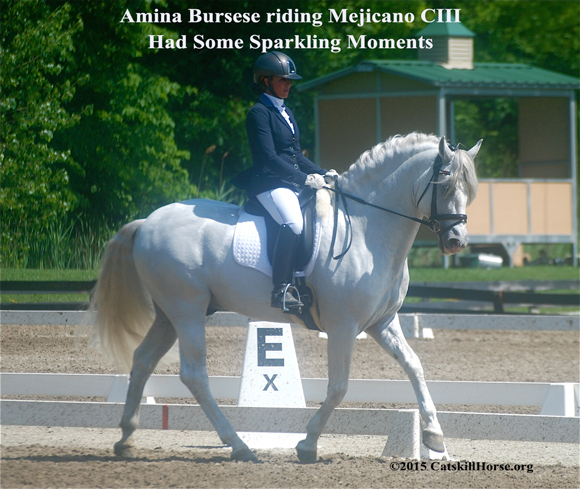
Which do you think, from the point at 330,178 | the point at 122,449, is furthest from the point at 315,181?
the point at 122,449

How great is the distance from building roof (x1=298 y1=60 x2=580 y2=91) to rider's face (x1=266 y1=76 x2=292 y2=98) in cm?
1235

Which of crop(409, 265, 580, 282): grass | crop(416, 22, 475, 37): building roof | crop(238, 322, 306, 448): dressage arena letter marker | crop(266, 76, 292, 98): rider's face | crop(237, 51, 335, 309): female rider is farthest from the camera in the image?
crop(416, 22, 475, 37): building roof

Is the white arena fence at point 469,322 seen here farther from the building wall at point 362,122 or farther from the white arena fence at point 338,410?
the building wall at point 362,122

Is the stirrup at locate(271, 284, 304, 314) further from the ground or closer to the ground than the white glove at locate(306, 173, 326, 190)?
closer to the ground

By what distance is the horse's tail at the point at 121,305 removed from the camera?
5395 mm

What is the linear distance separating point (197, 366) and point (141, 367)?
0.43 meters

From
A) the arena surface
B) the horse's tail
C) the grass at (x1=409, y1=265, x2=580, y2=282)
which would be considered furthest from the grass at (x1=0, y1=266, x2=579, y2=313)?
the horse's tail

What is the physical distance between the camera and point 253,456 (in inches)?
191

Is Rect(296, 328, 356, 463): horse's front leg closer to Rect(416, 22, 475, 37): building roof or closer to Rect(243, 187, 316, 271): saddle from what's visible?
Rect(243, 187, 316, 271): saddle

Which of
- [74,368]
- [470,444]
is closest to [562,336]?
[470,444]

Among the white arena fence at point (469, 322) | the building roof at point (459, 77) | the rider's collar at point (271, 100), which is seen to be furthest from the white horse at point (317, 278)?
the building roof at point (459, 77)

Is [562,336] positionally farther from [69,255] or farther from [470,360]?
[69,255]

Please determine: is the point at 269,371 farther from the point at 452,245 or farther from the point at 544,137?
the point at 544,137

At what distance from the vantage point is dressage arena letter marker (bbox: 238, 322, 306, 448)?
5.71 metres
